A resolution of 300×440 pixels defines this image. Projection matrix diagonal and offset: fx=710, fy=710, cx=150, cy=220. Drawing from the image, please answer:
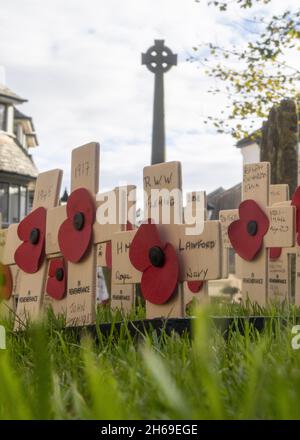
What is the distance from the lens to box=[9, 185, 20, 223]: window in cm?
2733

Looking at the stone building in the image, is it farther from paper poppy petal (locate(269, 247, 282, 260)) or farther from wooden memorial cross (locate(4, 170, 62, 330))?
wooden memorial cross (locate(4, 170, 62, 330))

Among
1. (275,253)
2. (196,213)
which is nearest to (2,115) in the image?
(275,253)

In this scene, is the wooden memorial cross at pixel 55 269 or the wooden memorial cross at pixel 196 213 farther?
the wooden memorial cross at pixel 55 269

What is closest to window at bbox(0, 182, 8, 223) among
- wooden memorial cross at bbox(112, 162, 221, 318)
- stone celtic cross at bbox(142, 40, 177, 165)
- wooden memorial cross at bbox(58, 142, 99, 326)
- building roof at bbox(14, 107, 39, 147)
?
building roof at bbox(14, 107, 39, 147)

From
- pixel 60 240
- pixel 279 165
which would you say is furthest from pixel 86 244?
pixel 279 165

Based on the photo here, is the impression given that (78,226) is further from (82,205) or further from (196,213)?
(196,213)

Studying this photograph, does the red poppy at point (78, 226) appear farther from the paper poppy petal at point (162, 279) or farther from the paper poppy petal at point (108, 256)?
the paper poppy petal at point (108, 256)

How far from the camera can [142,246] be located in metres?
2.72

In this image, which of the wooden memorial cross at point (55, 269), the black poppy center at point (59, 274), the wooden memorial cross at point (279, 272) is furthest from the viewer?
the wooden memorial cross at point (279, 272)

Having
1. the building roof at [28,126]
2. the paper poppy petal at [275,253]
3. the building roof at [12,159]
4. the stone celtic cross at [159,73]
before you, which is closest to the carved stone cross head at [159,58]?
the stone celtic cross at [159,73]

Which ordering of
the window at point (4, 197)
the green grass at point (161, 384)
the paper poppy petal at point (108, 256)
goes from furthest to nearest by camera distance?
the window at point (4, 197) < the paper poppy petal at point (108, 256) < the green grass at point (161, 384)

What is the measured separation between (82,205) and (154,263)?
0.46 m

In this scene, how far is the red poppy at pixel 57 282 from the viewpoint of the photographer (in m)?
3.49
